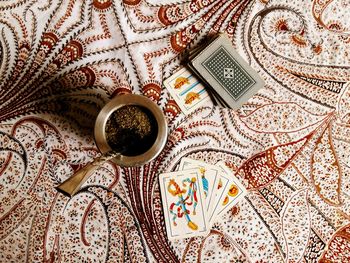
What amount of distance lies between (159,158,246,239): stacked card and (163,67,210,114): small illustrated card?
15 cm

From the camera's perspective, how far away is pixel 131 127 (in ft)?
2.84

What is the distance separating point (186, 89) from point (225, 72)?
0.31ft

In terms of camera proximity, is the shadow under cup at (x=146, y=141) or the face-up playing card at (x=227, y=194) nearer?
the shadow under cup at (x=146, y=141)

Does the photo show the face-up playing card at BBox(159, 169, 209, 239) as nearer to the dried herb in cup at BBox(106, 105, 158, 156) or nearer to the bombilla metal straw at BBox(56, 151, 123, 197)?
the dried herb in cup at BBox(106, 105, 158, 156)

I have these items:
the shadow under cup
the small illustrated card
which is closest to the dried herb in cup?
the shadow under cup

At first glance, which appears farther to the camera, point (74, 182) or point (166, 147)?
point (166, 147)

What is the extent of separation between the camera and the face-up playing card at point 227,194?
0.95m

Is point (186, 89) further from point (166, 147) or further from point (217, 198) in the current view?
point (217, 198)

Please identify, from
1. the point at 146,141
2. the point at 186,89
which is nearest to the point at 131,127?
the point at 146,141

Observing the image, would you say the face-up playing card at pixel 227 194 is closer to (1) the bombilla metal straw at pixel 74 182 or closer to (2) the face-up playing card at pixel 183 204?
(2) the face-up playing card at pixel 183 204

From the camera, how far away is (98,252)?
37.5 inches

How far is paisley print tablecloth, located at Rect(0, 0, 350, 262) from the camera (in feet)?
3.11

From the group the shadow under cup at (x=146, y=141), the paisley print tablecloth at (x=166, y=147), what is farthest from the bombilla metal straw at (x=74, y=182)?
the paisley print tablecloth at (x=166, y=147)

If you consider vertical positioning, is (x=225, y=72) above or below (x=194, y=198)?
above
